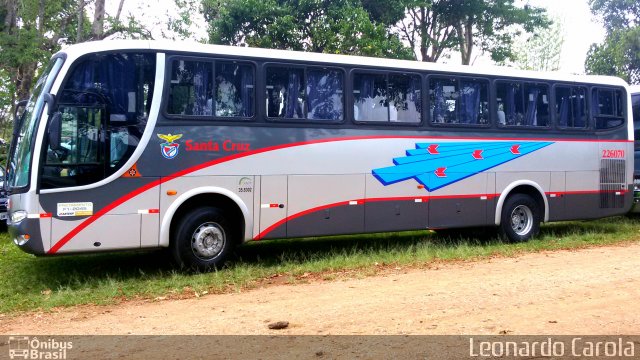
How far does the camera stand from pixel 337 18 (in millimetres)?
19938

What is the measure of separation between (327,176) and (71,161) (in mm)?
3833

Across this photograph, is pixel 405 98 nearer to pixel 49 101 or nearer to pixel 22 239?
pixel 49 101

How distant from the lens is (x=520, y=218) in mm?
11773

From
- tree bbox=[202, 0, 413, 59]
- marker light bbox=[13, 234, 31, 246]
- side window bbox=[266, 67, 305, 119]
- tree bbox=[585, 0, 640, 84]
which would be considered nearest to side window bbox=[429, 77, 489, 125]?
side window bbox=[266, 67, 305, 119]

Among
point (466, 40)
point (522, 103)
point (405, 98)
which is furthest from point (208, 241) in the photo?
point (466, 40)

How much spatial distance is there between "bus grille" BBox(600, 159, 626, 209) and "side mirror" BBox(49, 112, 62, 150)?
1046 cm

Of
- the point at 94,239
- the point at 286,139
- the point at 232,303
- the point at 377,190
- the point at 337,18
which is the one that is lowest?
the point at 232,303

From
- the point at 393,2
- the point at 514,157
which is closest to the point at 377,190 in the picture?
the point at 514,157

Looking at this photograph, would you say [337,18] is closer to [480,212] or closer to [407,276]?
[480,212]

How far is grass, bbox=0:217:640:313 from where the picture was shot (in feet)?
24.7

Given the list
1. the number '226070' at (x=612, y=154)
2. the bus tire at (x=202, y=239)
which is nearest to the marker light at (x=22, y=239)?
the bus tire at (x=202, y=239)

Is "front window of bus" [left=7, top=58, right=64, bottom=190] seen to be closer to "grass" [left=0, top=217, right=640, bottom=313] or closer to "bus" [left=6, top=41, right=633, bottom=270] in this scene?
"bus" [left=6, top=41, right=633, bottom=270]

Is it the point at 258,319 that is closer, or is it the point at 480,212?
the point at 258,319

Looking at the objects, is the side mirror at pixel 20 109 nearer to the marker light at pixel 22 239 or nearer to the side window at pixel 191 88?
the marker light at pixel 22 239
